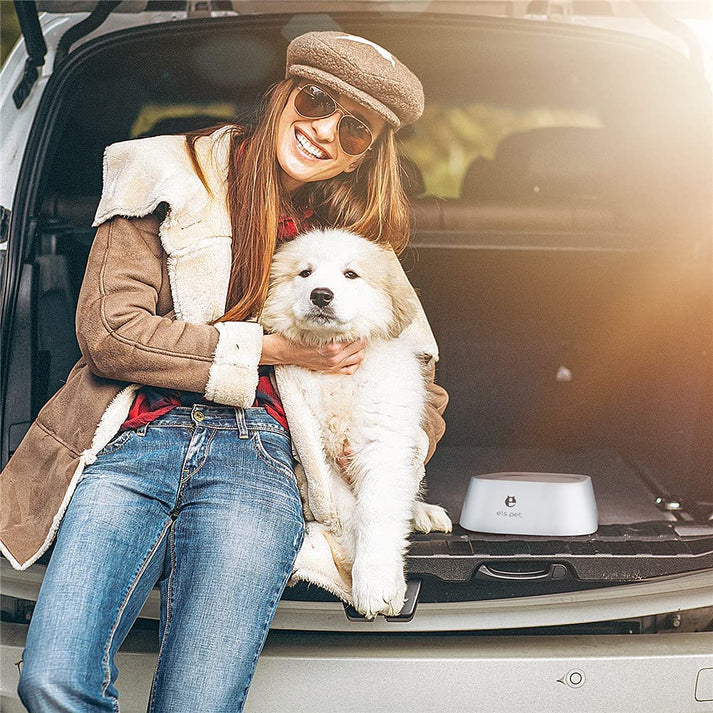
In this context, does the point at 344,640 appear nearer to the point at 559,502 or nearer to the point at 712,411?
the point at 559,502

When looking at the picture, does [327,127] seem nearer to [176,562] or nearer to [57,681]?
[176,562]

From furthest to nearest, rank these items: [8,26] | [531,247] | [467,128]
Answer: [8,26], [467,128], [531,247]

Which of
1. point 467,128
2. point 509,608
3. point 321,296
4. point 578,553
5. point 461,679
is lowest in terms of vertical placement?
point 461,679

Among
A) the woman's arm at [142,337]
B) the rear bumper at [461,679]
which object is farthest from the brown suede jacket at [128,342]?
the rear bumper at [461,679]

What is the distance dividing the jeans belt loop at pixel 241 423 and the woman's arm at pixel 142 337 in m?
0.04

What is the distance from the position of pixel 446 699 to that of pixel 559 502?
54cm

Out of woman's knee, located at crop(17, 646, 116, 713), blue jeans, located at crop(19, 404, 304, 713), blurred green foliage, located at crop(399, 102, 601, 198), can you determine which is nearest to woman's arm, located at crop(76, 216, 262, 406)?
blue jeans, located at crop(19, 404, 304, 713)

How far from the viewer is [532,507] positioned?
2.03 metres

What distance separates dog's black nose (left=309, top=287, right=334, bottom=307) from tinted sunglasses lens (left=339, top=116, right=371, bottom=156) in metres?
0.38

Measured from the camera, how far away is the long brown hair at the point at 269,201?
6.49 feet

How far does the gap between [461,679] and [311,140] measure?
4.17 feet

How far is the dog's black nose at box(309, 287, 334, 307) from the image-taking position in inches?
74.2

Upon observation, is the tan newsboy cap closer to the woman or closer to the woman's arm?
the woman

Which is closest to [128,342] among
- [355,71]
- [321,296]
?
[321,296]
